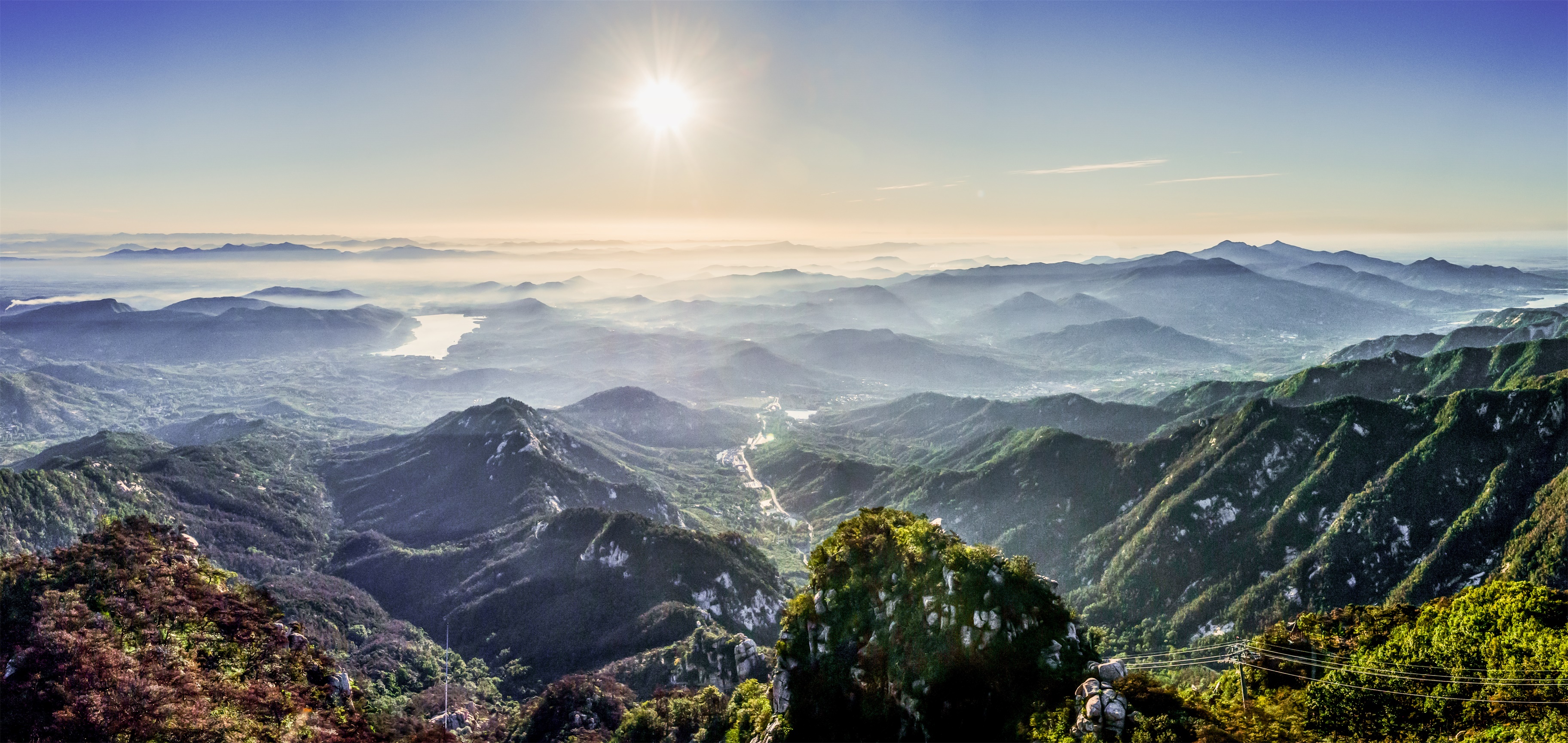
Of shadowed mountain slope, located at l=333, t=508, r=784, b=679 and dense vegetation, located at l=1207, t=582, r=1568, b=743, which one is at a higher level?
dense vegetation, located at l=1207, t=582, r=1568, b=743

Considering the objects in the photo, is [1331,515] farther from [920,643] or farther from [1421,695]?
[920,643]

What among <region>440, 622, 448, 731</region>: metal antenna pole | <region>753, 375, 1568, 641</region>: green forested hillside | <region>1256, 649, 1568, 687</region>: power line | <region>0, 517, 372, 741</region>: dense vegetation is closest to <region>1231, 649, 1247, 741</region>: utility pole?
<region>1256, 649, 1568, 687</region>: power line

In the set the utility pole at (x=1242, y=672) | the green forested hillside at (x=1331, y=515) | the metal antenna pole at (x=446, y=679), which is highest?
the utility pole at (x=1242, y=672)

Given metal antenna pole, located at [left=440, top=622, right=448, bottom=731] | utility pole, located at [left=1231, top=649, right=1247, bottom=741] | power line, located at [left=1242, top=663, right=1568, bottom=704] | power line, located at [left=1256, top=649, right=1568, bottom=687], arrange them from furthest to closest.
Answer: metal antenna pole, located at [left=440, top=622, right=448, bottom=731]
utility pole, located at [left=1231, top=649, right=1247, bottom=741]
power line, located at [left=1256, top=649, right=1568, bottom=687]
power line, located at [left=1242, top=663, right=1568, bottom=704]

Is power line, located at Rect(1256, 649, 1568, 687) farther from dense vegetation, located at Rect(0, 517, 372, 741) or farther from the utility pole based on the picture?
dense vegetation, located at Rect(0, 517, 372, 741)

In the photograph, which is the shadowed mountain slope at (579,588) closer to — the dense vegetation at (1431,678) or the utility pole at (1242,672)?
the utility pole at (1242,672)

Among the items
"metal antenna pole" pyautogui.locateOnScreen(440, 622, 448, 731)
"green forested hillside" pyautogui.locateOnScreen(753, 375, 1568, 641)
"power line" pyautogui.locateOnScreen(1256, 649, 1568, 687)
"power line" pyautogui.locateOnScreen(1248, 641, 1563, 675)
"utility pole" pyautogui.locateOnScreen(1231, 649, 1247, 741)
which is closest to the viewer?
"power line" pyautogui.locateOnScreen(1256, 649, 1568, 687)

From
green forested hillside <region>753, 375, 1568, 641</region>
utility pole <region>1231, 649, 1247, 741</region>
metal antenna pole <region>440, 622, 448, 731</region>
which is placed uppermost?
utility pole <region>1231, 649, 1247, 741</region>

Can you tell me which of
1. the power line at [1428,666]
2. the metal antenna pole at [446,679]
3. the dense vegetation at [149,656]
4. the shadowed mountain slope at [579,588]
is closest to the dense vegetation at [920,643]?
the power line at [1428,666]

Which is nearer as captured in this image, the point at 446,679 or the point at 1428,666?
the point at 1428,666

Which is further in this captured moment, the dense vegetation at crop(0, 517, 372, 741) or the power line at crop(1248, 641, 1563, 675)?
the dense vegetation at crop(0, 517, 372, 741)

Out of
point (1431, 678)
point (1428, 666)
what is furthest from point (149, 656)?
point (1428, 666)
